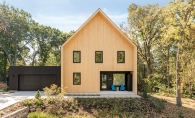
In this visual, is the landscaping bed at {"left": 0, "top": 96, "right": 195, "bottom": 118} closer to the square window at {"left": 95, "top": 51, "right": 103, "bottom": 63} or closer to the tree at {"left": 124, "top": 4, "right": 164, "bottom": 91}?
the square window at {"left": 95, "top": 51, "right": 103, "bottom": 63}

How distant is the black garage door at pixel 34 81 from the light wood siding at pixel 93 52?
119 inches

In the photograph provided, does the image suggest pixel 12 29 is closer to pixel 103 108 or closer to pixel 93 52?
pixel 93 52

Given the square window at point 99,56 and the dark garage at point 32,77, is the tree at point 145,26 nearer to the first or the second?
the square window at point 99,56

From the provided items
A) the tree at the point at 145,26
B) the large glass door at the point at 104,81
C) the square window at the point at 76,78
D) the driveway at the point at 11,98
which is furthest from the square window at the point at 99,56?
the tree at the point at 145,26

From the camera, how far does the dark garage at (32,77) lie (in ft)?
52.5

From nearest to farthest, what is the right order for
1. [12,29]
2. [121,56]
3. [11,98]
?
[11,98]
[121,56]
[12,29]

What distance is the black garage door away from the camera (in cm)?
1627

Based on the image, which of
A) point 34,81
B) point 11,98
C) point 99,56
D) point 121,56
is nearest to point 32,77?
point 34,81

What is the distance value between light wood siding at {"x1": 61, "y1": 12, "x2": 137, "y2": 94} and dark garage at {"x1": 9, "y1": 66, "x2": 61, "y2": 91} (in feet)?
8.31

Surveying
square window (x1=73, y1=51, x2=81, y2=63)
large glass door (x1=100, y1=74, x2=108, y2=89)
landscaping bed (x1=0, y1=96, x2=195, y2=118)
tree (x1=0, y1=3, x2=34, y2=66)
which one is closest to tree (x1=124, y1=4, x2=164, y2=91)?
large glass door (x1=100, y1=74, x2=108, y2=89)

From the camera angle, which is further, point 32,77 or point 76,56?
point 32,77

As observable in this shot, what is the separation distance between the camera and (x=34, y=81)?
16.3 metres

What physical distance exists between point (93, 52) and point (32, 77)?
7.81m

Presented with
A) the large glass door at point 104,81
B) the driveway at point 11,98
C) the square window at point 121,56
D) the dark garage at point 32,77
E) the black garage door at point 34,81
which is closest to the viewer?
the driveway at point 11,98
